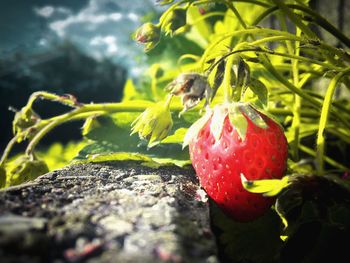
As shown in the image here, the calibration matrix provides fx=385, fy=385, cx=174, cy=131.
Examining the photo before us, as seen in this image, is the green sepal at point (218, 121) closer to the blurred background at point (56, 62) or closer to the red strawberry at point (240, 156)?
the red strawberry at point (240, 156)

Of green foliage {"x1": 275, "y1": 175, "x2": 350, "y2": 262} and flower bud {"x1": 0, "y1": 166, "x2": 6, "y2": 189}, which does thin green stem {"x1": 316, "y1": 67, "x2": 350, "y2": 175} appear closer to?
green foliage {"x1": 275, "y1": 175, "x2": 350, "y2": 262}

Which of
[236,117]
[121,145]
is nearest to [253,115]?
[236,117]

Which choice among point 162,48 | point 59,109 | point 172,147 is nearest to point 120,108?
point 172,147

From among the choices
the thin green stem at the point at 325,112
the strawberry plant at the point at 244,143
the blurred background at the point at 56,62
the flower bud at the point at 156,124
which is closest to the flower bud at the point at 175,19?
the strawberry plant at the point at 244,143

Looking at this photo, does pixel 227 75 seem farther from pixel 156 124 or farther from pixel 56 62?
pixel 56 62

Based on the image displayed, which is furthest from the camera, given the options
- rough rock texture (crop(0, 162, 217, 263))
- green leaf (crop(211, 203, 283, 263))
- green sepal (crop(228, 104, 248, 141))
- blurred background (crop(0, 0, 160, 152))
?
blurred background (crop(0, 0, 160, 152))

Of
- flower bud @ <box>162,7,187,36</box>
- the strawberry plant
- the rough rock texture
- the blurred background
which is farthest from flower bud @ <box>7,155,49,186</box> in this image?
the blurred background

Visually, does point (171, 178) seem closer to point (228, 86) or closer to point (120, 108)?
point (228, 86)
